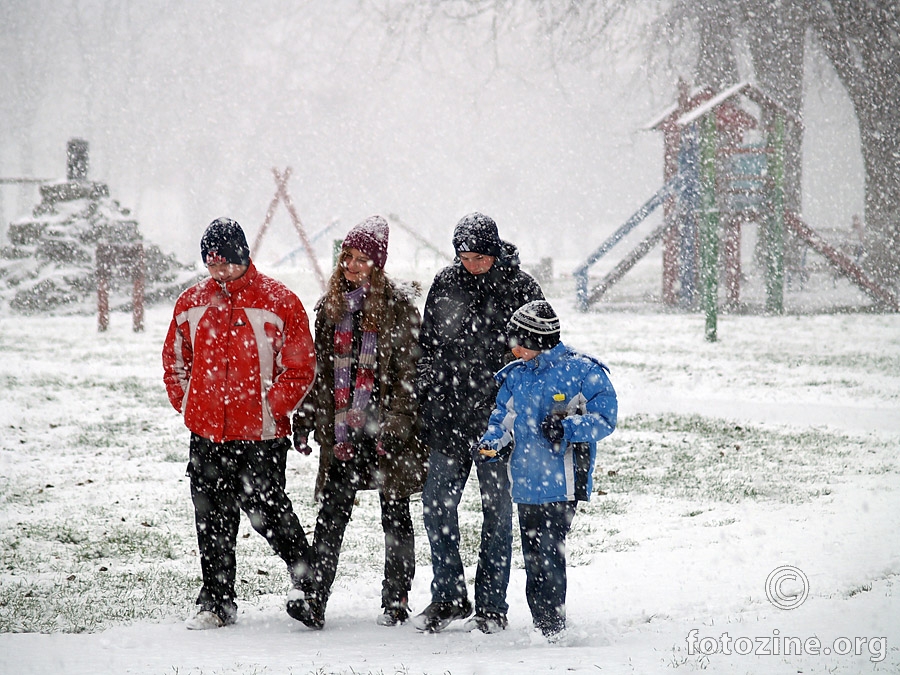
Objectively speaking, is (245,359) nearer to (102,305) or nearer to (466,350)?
(466,350)

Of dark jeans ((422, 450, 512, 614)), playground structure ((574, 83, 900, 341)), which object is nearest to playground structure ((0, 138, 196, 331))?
playground structure ((574, 83, 900, 341))

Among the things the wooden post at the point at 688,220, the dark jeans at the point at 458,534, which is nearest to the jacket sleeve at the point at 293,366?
the dark jeans at the point at 458,534

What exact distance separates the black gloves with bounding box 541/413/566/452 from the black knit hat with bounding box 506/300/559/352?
11.9 inches

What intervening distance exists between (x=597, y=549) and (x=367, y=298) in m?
2.41

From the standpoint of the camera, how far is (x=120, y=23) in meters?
54.1

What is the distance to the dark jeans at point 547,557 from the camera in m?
3.84

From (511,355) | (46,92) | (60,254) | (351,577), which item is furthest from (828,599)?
(46,92)

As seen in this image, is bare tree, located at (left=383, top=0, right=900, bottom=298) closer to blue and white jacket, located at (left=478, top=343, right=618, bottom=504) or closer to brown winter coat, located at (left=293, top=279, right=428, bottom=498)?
brown winter coat, located at (left=293, top=279, right=428, bottom=498)

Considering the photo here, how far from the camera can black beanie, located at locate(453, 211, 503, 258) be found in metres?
4.07

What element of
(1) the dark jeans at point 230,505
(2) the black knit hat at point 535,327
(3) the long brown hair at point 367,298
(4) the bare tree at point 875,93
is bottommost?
(1) the dark jeans at point 230,505

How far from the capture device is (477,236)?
4070 mm

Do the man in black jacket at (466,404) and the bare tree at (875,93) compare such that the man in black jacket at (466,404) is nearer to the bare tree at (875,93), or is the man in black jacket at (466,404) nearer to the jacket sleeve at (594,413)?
the jacket sleeve at (594,413)

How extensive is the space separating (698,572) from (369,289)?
94.5 inches

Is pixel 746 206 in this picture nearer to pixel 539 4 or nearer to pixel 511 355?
pixel 539 4
